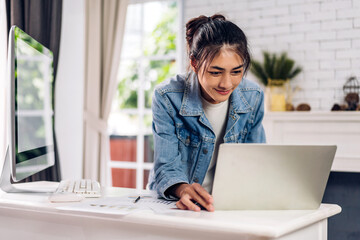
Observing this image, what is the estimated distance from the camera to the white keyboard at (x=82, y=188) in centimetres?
168

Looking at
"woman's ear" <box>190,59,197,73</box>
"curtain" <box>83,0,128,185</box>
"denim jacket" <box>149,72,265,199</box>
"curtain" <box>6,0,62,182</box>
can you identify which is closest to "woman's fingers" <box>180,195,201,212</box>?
"denim jacket" <box>149,72,265,199</box>

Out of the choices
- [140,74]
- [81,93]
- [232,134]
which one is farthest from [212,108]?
[140,74]

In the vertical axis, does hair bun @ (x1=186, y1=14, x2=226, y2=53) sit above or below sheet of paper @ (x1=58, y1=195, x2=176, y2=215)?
above

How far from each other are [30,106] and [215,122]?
0.73m

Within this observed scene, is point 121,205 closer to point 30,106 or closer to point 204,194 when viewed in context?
point 204,194

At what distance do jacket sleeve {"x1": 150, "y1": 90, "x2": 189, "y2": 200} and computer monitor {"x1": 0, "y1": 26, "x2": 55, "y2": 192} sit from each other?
48 cm

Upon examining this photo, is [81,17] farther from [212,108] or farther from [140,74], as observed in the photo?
[212,108]

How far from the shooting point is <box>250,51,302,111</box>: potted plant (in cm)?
399

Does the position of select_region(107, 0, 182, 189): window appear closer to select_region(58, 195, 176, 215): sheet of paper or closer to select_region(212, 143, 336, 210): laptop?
select_region(58, 195, 176, 215): sheet of paper

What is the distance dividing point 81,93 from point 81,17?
640 mm

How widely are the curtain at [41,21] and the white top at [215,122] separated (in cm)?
165

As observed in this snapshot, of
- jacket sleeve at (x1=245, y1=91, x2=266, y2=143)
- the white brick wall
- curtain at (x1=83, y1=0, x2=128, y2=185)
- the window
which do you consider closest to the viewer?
jacket sleeve at (x1=245, y1=91, x2=266, y2=143)

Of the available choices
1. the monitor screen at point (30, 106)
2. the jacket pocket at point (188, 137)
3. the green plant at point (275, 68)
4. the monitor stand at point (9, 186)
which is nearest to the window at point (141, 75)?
the green plant at point (275, 68)

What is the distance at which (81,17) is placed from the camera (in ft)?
12.7
